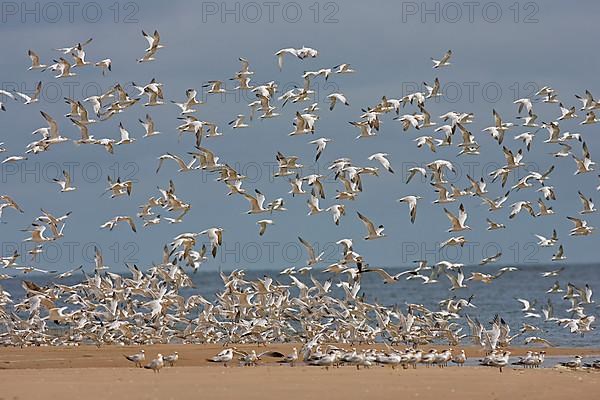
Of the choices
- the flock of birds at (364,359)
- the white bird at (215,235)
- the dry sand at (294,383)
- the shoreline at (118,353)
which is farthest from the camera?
the white bird at (215,235)

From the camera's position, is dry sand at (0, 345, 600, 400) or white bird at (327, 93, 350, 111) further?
white bird at (327, 93, 350, 111)

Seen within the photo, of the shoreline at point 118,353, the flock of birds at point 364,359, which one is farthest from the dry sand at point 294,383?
the shoreline at point 118,353

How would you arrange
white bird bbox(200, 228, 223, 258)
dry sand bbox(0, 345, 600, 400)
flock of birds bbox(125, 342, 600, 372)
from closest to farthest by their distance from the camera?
dry sand bbox(0, 345, 600, 400) → flock of birds bbox(125, 342, 600, 372) → white bird bbox(200, 228, 223, 258)

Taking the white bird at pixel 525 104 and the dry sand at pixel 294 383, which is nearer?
the dry sand at pixel 294 383

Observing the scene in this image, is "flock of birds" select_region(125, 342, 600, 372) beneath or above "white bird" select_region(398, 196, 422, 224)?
beneath

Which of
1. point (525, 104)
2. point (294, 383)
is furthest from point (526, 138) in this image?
point (294, 383)

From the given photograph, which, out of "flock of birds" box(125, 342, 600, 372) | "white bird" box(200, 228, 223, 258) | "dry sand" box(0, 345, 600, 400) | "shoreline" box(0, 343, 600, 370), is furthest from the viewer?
"white bird" box(200, 228, 223, 258)

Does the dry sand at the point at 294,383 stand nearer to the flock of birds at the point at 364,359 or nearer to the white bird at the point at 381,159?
the flock of birds at the point at 364,359

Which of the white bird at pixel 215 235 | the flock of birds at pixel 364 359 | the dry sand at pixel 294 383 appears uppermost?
the white bird at pixel 215 235

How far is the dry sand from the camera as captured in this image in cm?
2469

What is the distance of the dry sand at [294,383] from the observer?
24.7m

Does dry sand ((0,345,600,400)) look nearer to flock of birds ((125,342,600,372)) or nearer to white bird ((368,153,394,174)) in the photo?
flock of birds ((125,342,600,372))

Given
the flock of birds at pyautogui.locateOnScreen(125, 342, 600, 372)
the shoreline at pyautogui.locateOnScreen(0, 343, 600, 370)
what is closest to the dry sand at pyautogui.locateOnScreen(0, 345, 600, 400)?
the flock of birds at pyautogui.locateOnScreen(125, 342, 600, 372)

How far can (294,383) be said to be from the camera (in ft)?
86.0
